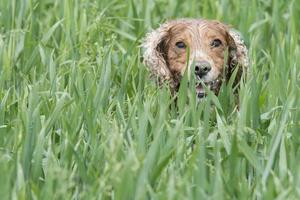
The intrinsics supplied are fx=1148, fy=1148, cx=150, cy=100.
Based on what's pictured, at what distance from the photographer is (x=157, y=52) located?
6.41 metres

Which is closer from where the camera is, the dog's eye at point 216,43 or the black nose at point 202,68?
the black nose at point 202,68

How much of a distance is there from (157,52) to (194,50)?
1.06 ft

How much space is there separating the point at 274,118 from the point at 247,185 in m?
0.99

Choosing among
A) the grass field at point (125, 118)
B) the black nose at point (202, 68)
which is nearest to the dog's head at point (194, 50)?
the black nose at point (202, 68)

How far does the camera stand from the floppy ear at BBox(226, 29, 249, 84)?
6383 millimetres

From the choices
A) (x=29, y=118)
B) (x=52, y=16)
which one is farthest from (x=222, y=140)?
(x=52, y=16)

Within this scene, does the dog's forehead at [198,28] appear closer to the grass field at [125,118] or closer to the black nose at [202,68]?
the grass field at [125,118]

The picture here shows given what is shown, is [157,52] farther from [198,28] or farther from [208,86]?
[208,86]

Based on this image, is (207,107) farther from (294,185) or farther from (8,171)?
(8,171)

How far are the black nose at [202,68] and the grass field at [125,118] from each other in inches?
9.0

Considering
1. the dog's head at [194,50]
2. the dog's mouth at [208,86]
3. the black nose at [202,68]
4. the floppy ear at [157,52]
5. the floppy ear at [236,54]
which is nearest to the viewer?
the dog's mouth at [208,86]

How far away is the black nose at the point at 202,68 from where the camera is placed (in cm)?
587

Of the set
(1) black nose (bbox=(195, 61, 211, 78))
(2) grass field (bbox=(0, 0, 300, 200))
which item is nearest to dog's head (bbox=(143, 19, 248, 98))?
(1) black nose (bbox=(195, 61, 211, 78))

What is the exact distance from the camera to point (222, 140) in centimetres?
470
